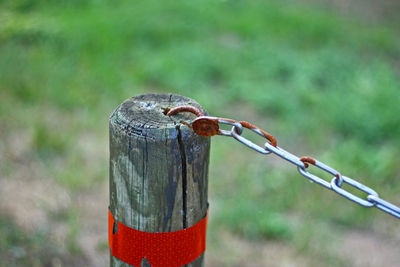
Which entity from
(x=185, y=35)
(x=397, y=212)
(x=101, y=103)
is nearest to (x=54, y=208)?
(x=101, y=103)

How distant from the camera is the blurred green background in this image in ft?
10.2

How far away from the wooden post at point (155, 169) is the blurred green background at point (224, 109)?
1.49 meters

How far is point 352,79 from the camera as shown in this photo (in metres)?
5.56

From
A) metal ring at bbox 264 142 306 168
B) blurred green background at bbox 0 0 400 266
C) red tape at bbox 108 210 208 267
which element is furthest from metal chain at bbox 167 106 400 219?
blurred green background at bbox 0 0 400 266

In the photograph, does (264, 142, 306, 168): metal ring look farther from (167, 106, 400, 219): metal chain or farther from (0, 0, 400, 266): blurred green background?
(0, 0, 400, 266): blurred green background

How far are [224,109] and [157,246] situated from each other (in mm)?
3572

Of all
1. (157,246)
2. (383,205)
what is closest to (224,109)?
(157,246)

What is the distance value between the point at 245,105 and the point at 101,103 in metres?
1.62

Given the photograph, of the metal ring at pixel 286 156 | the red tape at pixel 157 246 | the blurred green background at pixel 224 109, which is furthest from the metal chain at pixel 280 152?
the blurred green background at pixel 224 109

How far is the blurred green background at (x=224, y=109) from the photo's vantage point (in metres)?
3.12

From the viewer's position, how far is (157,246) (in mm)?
1437

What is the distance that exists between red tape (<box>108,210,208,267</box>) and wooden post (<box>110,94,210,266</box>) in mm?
20

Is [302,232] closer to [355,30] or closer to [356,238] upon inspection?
[356,238]

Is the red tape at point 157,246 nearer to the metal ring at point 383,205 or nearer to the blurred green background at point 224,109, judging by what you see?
the metal ring at point 383,205
